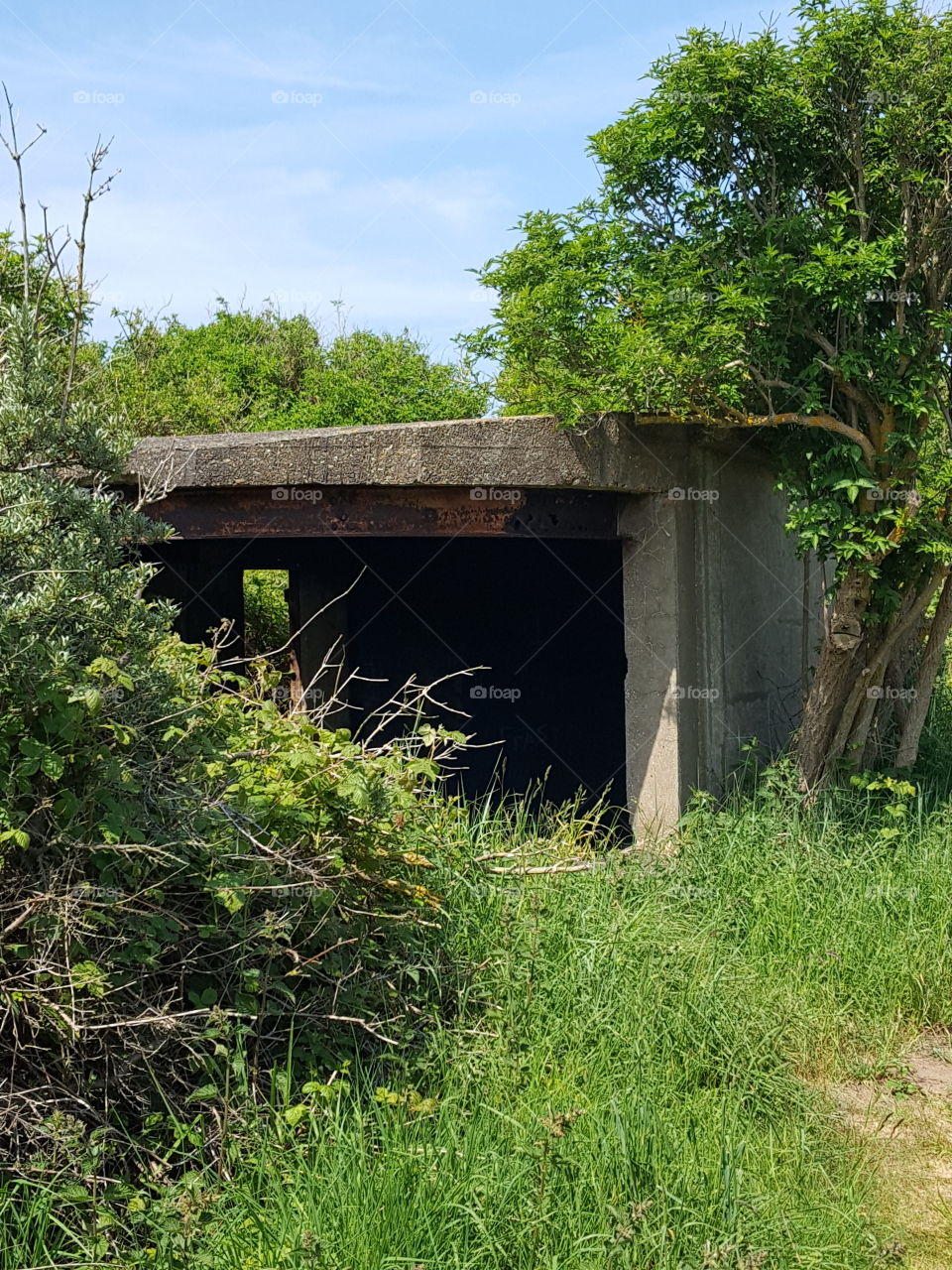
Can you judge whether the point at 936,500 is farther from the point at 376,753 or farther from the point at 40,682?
the point at 40,682

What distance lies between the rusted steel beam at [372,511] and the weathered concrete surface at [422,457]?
18 centimetres

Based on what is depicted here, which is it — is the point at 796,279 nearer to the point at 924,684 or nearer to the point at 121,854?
the point at 924,684

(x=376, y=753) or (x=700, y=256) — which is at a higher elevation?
(x=700, y=256)

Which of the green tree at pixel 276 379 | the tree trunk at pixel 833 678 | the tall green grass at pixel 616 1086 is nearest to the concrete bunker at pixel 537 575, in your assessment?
the tree trunk at pixel 833 678

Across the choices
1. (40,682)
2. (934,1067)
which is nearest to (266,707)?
(40,682)

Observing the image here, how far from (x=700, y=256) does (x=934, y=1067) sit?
3405 millimetres

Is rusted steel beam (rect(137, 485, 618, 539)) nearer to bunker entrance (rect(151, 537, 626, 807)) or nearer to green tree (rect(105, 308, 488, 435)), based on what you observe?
bunker entrance (rect(151, 537, 626, 807))

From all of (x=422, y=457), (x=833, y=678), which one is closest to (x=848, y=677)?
(x=833, y=678)

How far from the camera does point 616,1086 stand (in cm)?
360

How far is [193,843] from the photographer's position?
328 cm

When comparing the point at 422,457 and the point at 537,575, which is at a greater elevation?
the point at 422,457

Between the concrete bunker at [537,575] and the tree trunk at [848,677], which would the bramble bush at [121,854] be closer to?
the concrete bunker at [537,575]

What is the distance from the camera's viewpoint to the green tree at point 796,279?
17.2ft

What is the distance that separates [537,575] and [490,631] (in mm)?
547
